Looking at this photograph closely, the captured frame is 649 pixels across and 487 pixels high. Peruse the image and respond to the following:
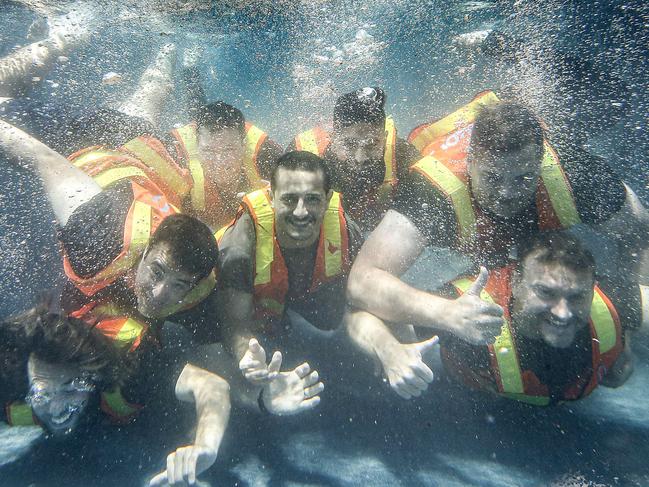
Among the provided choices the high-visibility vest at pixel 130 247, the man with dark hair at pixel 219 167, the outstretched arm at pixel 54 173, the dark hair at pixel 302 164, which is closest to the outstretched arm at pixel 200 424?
the high-visibility vest at pixel 130 247

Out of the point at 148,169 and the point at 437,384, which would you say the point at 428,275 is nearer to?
the point at 437,384

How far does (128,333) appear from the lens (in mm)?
3229

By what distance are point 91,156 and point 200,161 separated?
3.85 ft

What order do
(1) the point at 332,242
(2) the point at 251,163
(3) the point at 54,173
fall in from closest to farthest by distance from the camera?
(1) the point at 332,242, (3) the point at 54,173, (2) the point at 251,163

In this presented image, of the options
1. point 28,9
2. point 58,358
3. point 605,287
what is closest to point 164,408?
point 58,358

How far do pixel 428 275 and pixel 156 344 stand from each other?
17.6 feet

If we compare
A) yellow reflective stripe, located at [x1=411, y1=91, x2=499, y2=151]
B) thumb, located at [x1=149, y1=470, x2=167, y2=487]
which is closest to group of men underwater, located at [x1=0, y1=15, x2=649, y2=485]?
thumb, located at [x1=149, y1=470, x2=167, y2=487]

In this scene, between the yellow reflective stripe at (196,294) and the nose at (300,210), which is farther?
the nose at (300,210)

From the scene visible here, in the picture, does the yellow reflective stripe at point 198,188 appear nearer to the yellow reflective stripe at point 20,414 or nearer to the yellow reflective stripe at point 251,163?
the yellow reflective stripe at point 251,163

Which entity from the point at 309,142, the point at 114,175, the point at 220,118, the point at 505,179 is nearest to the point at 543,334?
the point at 505,179

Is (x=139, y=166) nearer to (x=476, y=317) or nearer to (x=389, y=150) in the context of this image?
(x=389, y=150)

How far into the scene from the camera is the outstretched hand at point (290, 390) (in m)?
3.13

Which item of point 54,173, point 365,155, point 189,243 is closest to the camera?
point 189,243

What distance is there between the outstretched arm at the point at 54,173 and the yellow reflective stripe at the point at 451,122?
12.5 ft
